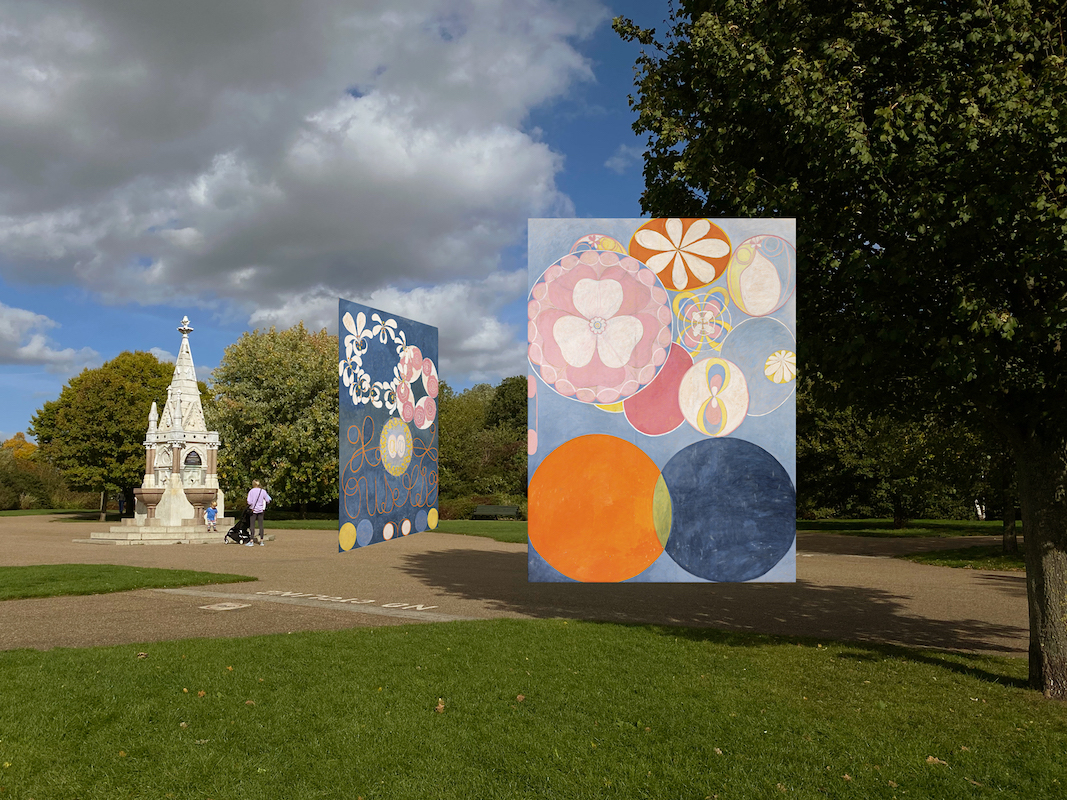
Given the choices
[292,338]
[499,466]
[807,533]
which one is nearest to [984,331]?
[807,533]

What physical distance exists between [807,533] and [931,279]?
908 inches

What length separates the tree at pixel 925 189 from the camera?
6.61 meters

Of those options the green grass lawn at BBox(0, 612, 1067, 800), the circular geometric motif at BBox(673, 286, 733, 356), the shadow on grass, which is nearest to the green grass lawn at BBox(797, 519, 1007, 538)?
the shadow on grass

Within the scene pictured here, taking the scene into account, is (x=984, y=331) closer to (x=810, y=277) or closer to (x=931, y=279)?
(x=931, y=279)

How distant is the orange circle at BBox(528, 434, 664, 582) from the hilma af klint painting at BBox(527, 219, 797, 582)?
10 mm

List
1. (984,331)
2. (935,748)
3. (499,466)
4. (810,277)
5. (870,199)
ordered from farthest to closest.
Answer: (499,466) < (810,277) < (870,199) < (984,331) < (935,748)

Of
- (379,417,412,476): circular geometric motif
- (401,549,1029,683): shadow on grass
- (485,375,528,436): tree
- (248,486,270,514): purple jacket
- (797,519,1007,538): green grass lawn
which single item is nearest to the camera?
(379,417,412,476): circular geometric motif

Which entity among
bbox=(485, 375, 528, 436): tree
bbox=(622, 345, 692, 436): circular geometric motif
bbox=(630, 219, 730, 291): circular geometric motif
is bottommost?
bbox=(622, 345, 692, 436): circular geometric motif

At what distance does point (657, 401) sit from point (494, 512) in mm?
29109

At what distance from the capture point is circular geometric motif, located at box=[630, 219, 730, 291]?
6.71 m

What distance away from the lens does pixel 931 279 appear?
7.48 metres

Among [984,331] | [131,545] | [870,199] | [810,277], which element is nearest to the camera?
[984,331]

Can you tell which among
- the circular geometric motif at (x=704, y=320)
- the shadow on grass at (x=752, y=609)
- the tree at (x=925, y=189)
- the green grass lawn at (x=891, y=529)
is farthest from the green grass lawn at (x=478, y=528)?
the circular geometric motif at (x=704, y=320)

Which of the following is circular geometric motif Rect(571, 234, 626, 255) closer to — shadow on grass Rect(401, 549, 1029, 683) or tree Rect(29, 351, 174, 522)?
shadow on grass Rect(401, 549, 1029, 683)
